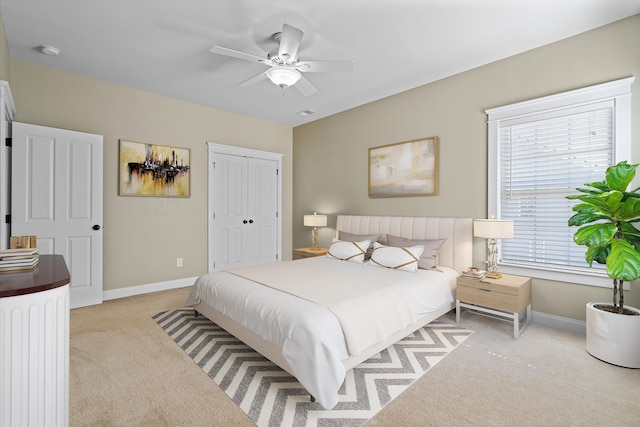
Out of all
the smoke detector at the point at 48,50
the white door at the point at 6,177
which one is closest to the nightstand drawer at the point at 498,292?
the white door at the point at 6,177

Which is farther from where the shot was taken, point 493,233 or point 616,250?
point 493,233

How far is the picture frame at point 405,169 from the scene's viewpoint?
4004mm

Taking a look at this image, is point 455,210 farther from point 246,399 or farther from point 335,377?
point 246,399

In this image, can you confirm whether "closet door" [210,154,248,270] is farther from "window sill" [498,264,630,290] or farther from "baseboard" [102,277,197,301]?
"window sill" [498,264,630,290]

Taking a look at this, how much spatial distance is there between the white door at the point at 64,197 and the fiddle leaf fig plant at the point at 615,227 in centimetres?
514

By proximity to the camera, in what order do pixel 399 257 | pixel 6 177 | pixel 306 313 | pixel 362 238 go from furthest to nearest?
pixel 362 238
pixel 399 257
pixel 6 177
pixel 306 313

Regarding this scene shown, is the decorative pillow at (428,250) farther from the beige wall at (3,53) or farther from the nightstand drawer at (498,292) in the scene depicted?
the beige wall at (3,53)

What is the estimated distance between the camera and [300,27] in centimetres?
278

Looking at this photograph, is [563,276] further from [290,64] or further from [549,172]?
[290,64]

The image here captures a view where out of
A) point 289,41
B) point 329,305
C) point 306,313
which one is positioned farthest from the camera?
point 289,41

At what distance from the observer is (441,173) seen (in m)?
3.91

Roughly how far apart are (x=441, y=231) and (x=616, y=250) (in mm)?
1668

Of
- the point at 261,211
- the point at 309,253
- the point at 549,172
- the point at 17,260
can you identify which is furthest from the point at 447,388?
the point at 261,211

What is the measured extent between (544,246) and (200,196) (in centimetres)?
468
